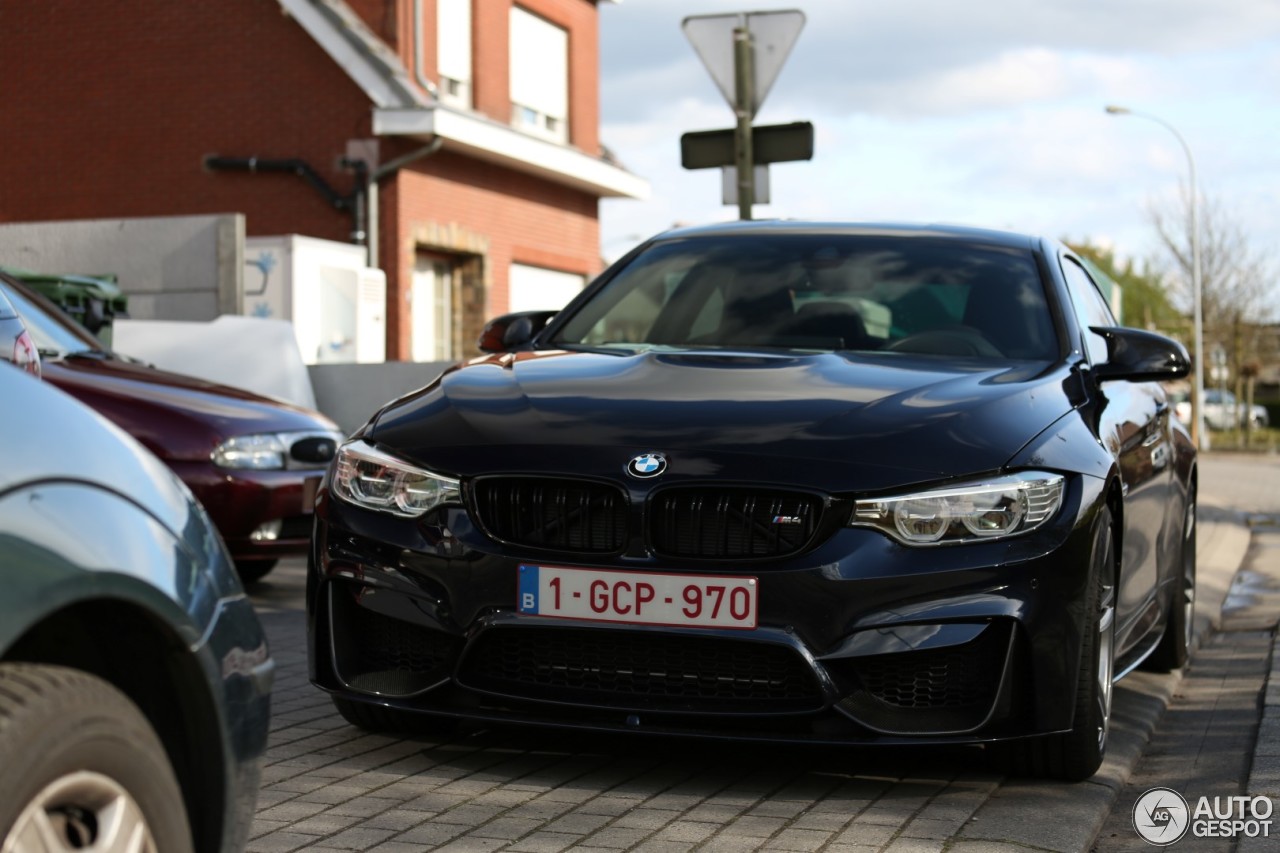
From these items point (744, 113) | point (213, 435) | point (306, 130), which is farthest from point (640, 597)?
point (306, 130)

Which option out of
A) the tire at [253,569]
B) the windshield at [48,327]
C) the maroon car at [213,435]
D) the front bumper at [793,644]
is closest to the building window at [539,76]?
the tire at [253,569]

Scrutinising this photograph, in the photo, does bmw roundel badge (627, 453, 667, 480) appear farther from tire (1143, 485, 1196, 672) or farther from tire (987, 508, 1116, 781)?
tire (1143, 485, 1196, 672)

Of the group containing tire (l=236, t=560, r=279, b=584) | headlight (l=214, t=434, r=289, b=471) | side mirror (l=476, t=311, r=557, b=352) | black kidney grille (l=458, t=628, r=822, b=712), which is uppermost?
side mirror (l=476, t=311, r=557, b=352)

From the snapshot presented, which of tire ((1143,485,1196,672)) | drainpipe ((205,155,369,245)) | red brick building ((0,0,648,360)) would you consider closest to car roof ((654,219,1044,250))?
tire ((1143,485,1196,672))

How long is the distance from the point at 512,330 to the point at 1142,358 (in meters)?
1.93

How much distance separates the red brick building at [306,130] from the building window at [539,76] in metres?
0.16

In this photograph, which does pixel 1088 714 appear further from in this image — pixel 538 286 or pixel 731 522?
pixel 538 286

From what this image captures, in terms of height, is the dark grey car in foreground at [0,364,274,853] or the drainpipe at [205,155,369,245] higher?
Result: the drainpipe at [205,155,369,245]

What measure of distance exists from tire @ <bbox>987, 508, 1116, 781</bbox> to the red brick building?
56.8 feet

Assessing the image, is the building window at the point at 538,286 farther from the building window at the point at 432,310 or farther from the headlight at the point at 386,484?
the headlight at the point at 386,484

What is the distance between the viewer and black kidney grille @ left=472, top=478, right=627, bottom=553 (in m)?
4.57

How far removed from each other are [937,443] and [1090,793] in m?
0.99

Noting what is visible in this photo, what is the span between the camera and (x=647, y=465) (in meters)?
4.57

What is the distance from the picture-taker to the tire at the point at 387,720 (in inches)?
201
